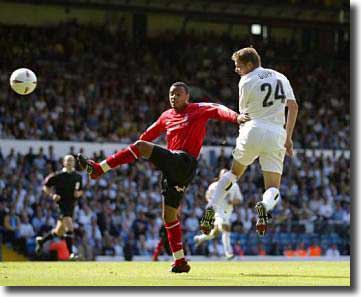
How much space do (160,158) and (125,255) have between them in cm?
1395

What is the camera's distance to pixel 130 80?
33.6 meters

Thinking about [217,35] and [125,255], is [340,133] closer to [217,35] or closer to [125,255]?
[217,35]

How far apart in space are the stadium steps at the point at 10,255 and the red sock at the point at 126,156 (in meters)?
12.3

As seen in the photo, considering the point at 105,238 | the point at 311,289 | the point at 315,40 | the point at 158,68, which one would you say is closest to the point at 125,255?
the point at 105,238

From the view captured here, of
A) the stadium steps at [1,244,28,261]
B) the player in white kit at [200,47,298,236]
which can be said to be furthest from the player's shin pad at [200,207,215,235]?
the stadium steps at [1,244,28,261]

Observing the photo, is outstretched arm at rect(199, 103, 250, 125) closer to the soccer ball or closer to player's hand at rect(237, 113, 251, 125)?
player's hand at rect(237, 113, 251, 125)

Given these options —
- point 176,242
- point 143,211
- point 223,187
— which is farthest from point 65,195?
point 223,187

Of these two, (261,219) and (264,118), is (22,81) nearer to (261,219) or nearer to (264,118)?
(264,118)

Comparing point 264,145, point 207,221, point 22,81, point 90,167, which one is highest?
point 22,81

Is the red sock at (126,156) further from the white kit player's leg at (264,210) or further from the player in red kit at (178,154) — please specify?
the white kit player's leg at (264,210)

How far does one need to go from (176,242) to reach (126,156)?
1.42 meters

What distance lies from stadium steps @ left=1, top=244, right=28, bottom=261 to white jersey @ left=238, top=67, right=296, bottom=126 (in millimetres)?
13377

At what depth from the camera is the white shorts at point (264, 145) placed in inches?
456

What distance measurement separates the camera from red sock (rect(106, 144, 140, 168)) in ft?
39.0
